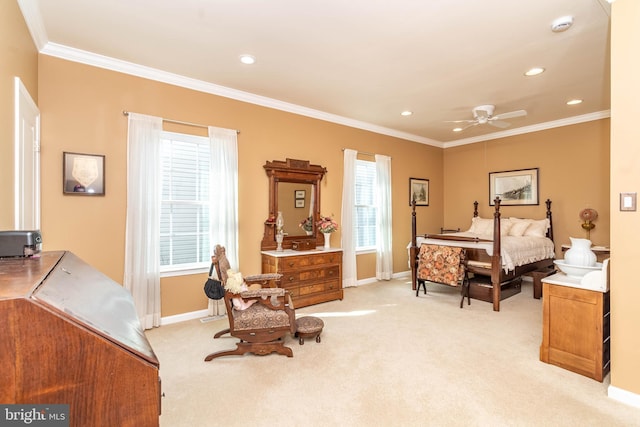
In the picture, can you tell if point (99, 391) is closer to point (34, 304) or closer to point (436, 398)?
point (34, 304)

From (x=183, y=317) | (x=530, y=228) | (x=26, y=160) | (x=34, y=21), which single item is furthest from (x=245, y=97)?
(x=530, y=228)

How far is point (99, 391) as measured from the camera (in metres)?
0.79

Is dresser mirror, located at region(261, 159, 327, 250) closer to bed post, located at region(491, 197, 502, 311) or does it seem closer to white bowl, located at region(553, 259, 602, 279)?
bed post, located at region(491, 197, 502, 311)

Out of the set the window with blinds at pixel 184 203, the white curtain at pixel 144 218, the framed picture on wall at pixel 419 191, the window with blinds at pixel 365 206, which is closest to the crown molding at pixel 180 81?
the white curtain at pixel 144 218

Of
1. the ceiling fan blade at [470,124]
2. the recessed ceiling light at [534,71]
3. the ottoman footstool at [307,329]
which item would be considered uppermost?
the recessed ceiling light at [534,71]

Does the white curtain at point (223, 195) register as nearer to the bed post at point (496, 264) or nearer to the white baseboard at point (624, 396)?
the bed post at point (496, 264)

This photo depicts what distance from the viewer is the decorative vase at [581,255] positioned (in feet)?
8.90

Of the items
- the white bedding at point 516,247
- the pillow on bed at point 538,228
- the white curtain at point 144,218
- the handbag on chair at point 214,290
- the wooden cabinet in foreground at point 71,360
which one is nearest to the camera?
the wooden cabinet in foreground at point 71,360

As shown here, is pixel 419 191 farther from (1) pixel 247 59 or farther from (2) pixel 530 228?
(1) pixel 247 59

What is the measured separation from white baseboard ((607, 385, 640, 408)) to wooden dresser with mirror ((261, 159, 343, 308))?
307 cm

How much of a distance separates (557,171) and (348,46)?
4.86 m

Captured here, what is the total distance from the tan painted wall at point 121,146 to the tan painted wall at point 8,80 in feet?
2.47

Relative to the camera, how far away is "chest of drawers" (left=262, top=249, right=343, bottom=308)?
4.23 meters

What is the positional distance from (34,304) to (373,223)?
561 centimetres
